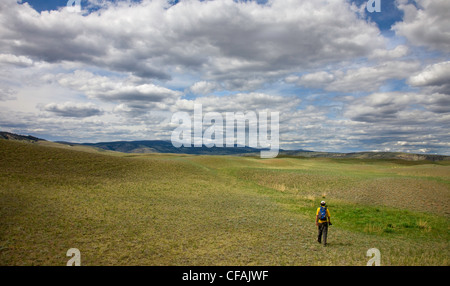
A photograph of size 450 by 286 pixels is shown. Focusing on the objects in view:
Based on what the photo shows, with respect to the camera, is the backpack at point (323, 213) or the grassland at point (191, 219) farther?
the backpack at point (323, 213)

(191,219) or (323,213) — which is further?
(191,219)

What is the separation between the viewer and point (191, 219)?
21484 mm

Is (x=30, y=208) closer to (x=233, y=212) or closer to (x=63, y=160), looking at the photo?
(x=233, y=212)

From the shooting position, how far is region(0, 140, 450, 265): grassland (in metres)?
13.7

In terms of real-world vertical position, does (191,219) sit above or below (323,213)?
below

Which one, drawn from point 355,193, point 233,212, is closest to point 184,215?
point 233,212

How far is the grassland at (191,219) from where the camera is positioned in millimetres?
13727

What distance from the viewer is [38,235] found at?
48.5 ft

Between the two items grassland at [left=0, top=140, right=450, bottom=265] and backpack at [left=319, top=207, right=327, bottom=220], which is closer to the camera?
grassland at [left=0, top=140, right=450, bottom=265]

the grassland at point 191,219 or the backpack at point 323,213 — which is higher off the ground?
the backpack at point 323,213

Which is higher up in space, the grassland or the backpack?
the backpack

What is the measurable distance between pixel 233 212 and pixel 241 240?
26.9 ft

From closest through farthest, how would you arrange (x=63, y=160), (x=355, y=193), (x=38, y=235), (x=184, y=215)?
(x=38, y=235) → (x=184, y=215) → (x=355, y=193) → (x=63, y=160)
